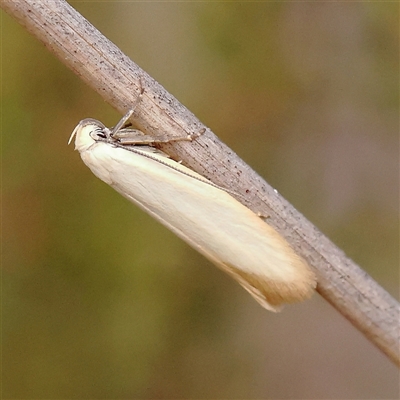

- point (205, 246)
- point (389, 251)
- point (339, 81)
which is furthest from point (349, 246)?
point (205, 246)

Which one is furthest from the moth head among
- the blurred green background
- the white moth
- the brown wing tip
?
the blurred green background

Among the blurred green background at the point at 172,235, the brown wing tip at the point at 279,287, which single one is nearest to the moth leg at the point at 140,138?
the brown wing tip at the point at 279,287

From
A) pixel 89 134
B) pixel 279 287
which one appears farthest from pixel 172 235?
pixel 279 287

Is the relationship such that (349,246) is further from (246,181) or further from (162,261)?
(246,181)

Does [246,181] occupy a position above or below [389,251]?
below

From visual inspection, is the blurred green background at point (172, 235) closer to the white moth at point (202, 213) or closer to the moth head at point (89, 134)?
the moth head at point (89, 134)
